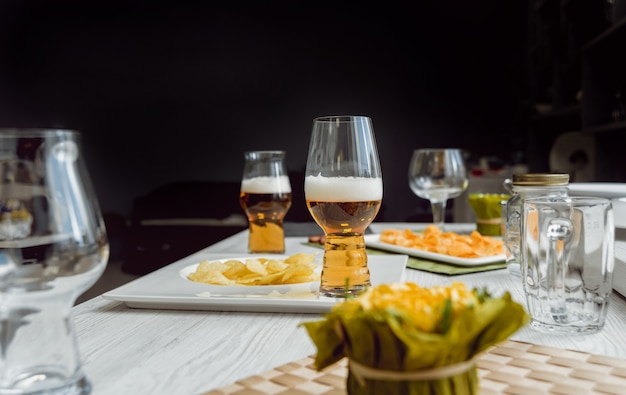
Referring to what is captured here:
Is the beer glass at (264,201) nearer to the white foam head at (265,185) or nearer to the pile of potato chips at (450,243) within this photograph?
the white foam head at (265,185)

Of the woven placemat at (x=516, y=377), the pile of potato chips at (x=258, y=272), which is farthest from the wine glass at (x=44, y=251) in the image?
the pile of potato chips at (x=258, y=272)

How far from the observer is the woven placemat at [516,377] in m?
0.50

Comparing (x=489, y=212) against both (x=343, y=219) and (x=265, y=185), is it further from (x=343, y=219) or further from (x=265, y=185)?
(x=343, y=219)

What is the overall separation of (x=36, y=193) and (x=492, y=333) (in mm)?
349

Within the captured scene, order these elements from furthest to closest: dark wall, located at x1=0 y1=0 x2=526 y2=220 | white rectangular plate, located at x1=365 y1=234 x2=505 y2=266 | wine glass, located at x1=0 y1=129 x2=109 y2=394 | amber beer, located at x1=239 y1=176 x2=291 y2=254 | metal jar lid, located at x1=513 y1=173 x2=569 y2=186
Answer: dark wall, located at x1=0 y1=0 x2=526 y2=220 < amber beer, located at x1=239 y1=176 x2=291 y2=254 < white rectangular plate, located at x1=365 y1=234 x2=505 y2=266 < metal jar lid, located at x1=513 y1=173 x2=569 y2=186 < wine glass, located at x1=0 y1=129 x2=109 y2=394

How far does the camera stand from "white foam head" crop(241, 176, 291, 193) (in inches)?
51.7

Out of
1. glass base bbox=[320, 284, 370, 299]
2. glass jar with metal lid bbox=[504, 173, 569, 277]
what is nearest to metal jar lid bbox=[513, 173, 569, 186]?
glass jar with metal lid bbox=[504, 173, 569, 277]

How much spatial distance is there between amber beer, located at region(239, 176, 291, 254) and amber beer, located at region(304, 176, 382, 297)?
1.54 feet

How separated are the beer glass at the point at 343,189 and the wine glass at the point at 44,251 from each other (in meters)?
0.37

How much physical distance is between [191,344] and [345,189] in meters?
0.29

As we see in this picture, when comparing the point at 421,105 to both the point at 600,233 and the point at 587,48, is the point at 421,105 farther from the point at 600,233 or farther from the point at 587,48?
the point at 600,233

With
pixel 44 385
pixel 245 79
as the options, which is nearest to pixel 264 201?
pixel 44 385

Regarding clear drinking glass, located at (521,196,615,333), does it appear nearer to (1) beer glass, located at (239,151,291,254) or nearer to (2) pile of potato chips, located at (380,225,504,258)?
(2) pile of potato chips, located at (380,225,504,258)

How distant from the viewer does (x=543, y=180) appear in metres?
0.93
